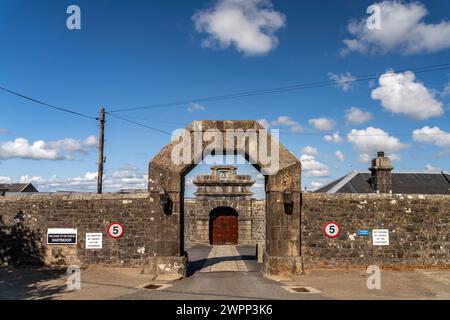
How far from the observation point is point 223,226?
940 inches

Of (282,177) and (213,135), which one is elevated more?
(213,135)

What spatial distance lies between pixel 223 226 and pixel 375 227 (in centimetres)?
1324

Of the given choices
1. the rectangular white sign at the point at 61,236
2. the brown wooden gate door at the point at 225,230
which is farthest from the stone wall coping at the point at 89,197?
the brown wooden gate door at the point at 225,230

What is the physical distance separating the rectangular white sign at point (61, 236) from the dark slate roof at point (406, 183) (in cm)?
1284

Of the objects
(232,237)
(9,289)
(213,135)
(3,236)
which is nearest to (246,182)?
(232,237)

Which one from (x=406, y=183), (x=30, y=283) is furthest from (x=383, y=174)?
(x=30, y=283)

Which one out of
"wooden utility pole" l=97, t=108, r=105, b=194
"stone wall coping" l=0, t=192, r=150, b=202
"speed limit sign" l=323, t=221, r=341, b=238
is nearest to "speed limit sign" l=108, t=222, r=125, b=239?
"stone wall coping" l=0, t=192, r=150, b=202

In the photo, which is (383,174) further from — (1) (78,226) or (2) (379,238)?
(1) (78,226)

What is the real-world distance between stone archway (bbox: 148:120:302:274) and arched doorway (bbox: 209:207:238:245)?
480 inches

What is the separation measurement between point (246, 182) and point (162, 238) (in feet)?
41.5

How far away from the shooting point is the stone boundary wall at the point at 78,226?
462 inches
